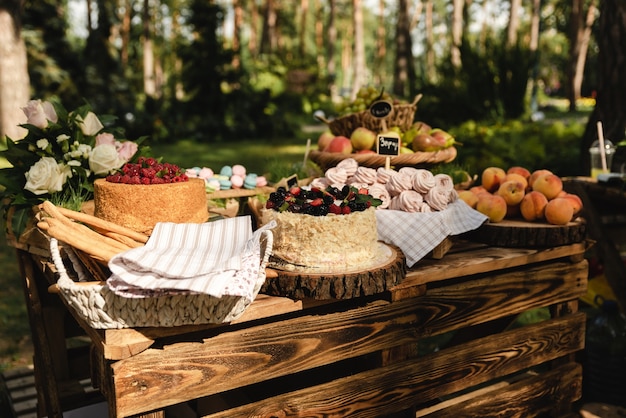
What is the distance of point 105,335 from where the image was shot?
1624 mm

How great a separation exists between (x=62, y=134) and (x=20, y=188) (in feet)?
0.98

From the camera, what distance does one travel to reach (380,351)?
7.22ft

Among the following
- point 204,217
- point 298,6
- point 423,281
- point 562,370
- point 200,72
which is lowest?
point 562,370

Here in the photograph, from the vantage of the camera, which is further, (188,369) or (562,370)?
(562,370)

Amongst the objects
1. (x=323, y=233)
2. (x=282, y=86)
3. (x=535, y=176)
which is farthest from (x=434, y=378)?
(x=282, y=86)

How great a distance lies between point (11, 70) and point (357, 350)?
32.3 feet

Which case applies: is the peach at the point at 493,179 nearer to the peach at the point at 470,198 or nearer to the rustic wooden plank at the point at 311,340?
the peach at the point at 470,198

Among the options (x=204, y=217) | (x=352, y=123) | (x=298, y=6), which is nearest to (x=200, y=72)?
(x=352, y=123)

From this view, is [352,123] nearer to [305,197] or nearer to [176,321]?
[305,197]


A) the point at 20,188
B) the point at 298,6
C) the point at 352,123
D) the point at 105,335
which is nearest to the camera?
the point at 105,335

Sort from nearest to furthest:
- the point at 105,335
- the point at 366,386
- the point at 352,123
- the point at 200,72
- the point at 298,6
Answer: the point at 105,335, the point at 366,386, the point at 352,123, the point at 200,72, the point at 298,6

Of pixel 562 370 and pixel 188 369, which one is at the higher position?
pixel 188 369

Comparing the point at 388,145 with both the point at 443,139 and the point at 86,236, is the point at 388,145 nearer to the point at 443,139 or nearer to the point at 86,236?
the point at 443,139

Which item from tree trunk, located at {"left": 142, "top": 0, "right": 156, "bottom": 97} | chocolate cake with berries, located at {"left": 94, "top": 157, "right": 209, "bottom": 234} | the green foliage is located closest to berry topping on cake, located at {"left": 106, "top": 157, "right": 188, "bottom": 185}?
chocolate cake with berries, located at {"left": 94, "top": 157, "right": 209, "bottom": 234}
